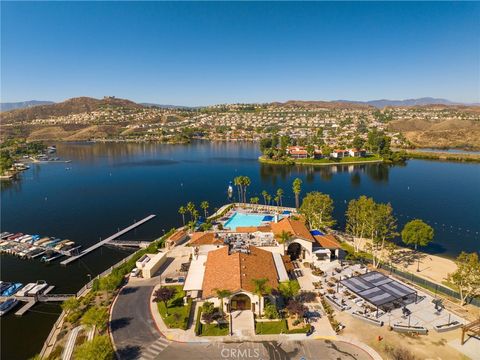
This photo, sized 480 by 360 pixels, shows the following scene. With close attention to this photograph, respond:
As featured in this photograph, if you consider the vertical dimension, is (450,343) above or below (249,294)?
below

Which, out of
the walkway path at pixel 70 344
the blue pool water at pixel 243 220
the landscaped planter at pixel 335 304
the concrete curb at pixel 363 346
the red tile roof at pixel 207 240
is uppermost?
the red tile roof at pixel 207 240

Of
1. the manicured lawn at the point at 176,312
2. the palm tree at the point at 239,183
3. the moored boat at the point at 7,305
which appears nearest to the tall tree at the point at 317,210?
the palm tree at the point at 239,183

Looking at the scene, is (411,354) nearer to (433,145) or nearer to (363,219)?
(363,219)

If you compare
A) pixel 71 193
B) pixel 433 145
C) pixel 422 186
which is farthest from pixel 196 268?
pixel 433 145

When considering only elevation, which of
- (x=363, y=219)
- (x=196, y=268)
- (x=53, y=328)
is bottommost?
(x=53, y=328)

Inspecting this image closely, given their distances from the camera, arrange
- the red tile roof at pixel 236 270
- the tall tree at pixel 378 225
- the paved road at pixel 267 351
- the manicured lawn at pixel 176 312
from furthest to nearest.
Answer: the tall tree at pixel 378 225, the red tile roof at pixel 236 270, the manicured lawn at pixel 176 312, the paved road at pixel 267 351

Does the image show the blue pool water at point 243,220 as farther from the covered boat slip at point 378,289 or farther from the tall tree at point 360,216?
the covered boat slip at point 378,289
